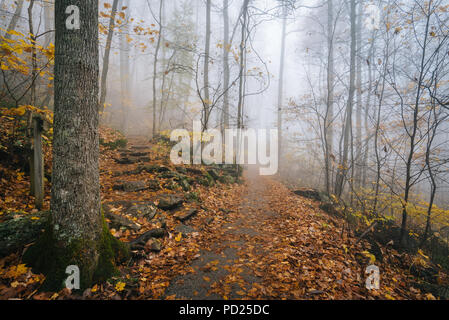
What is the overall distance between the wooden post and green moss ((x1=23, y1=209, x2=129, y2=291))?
5.11 ft

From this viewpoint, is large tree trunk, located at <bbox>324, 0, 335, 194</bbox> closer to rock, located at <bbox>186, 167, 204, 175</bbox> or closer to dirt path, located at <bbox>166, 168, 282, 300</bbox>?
dirt path, located at <bbox>166, 168, 282, 300</bbox>

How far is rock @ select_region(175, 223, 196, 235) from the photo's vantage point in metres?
4.23

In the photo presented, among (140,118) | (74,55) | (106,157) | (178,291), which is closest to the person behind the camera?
(74,55)

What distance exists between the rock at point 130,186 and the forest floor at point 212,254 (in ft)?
0.09

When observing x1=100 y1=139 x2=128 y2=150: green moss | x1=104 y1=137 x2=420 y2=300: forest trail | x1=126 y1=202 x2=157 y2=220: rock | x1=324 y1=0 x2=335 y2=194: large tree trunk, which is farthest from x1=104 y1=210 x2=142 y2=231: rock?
x1=324 y1=0 x2=335 y2=194: large tree trunk

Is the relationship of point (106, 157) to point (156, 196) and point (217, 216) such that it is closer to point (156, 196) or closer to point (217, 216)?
point (156, 196)

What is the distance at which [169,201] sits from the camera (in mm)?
4980

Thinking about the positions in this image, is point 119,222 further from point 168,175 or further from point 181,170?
point 181,170

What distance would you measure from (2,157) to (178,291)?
5426mm

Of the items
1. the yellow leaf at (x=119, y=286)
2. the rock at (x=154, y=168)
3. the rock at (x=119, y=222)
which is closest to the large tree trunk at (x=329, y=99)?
the rock at (x=154, y=168)

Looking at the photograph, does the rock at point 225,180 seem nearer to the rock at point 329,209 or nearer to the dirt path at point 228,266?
A: the dirt path at point 228,266
